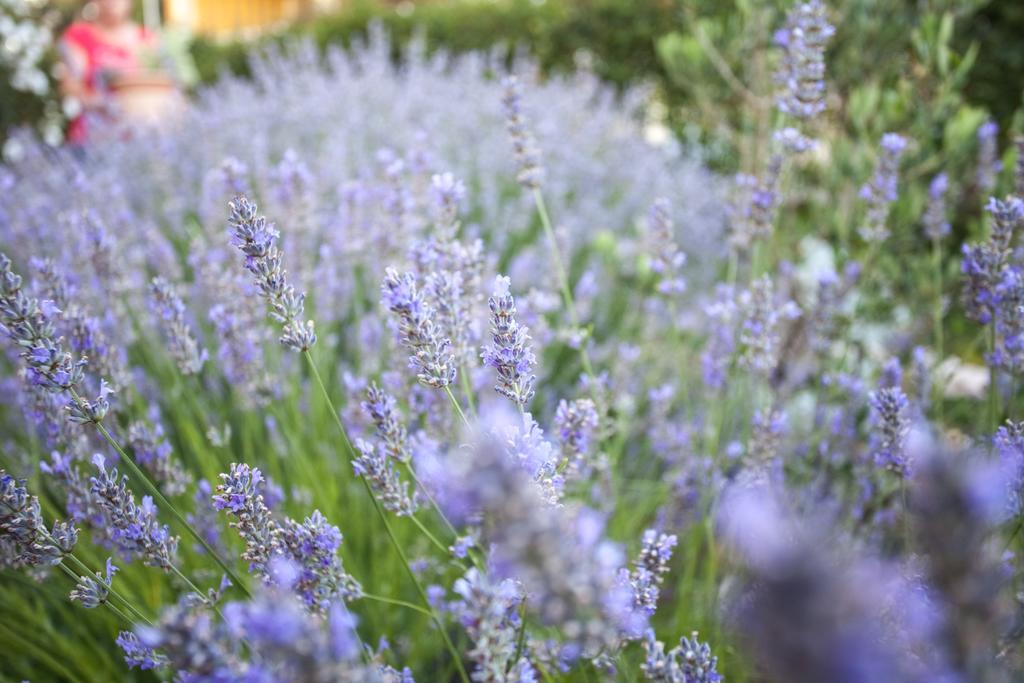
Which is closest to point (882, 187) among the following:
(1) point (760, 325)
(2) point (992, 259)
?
(1) point (760, 325)

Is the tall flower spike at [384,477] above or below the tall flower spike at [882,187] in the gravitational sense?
below

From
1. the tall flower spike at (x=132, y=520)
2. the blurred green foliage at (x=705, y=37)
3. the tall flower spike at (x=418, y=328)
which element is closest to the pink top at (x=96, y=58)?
the blurred green foliage at (x=705, y=37)

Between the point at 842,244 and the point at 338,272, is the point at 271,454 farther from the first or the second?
the point at 842,244

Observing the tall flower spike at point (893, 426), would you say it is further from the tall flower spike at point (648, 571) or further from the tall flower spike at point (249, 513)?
the tall flower spike at point (249, 513)

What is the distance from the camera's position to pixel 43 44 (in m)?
6.56

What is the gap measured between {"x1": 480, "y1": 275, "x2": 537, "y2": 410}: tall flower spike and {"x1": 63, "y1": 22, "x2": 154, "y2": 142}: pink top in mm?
6844

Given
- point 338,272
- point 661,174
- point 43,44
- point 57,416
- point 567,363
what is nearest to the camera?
point 57,416

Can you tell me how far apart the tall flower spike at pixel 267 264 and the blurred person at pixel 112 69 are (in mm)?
6263

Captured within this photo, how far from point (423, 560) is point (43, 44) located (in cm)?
697

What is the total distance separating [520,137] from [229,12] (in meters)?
18.0

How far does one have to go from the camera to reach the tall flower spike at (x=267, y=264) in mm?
906

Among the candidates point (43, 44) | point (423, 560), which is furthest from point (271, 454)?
point (43, 44)

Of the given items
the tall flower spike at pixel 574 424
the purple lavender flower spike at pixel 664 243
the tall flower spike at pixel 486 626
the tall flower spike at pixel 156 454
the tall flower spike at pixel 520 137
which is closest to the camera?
the tall flower spike at pixel 486 626

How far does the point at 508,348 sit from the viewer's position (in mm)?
913
